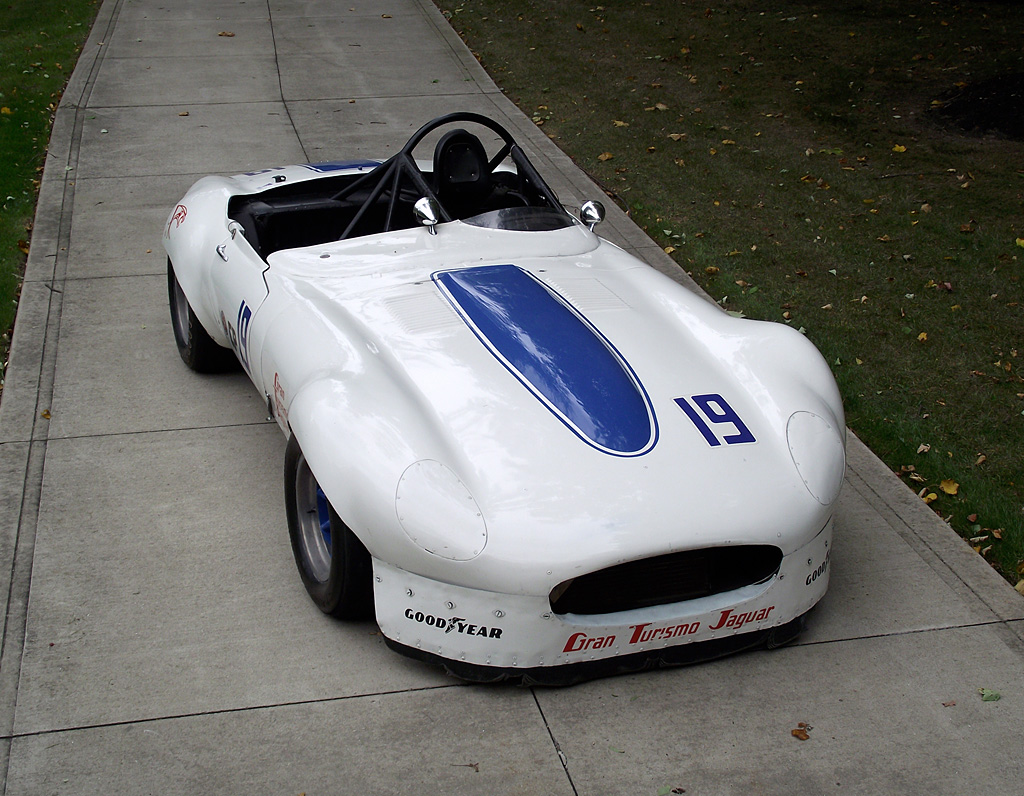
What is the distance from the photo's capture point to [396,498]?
10.4ft

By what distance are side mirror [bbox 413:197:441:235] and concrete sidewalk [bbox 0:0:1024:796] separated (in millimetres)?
1272

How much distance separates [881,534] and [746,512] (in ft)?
4.68

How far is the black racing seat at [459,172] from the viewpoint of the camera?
15.7 ft

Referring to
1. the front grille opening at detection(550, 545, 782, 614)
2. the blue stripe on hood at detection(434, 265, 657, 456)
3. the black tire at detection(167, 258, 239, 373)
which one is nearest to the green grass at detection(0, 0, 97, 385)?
the black tire at detection(167, 258, 239, 373)

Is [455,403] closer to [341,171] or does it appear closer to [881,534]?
[881,534]

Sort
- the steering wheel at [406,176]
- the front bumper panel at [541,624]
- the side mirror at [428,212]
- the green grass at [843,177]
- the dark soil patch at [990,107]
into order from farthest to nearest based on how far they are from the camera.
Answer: the dark soil patch at [990,107] → the green grass at [843,177] → the steering wheel at [406,176] → the side mirror at [428,212] → the front bumper panel at [541,624]

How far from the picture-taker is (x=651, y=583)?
3293mm

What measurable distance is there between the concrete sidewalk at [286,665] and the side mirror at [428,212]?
1272 millimetres

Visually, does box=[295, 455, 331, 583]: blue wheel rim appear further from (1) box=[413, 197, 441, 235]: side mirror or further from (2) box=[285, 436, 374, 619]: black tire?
(1) box=[413, 197, 441, 235]: side mirror

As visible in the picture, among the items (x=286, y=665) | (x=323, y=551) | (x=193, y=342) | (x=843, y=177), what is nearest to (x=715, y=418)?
(x=323, y=551)

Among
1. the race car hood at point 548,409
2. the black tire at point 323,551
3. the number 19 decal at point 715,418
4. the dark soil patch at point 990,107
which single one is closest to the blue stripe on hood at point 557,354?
the race car hood at point 548,409

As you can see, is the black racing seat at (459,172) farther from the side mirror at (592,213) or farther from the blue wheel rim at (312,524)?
the blue wheel rim at (312,524)

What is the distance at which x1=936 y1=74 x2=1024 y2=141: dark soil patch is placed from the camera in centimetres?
967

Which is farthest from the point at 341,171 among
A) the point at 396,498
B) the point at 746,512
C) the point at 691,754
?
the point at 691,754
